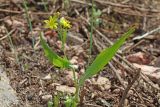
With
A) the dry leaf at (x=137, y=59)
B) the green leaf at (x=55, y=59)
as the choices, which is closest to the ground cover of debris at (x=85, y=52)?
the dry leaf at (x=137, y=59)

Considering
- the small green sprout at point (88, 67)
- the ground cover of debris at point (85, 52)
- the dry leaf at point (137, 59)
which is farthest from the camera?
the dry leaf at point (137, 59)

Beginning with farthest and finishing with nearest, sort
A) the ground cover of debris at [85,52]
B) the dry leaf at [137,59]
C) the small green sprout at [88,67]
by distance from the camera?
1. the dry leaf at [137,59]
2. the ground cover of debris at [85,52]
3. the small green sprout at [88,67]

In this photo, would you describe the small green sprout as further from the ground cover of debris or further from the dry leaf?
the dry leaf

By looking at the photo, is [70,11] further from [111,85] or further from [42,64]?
[111,85]

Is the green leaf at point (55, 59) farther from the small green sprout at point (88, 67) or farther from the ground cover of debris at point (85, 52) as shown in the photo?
the ground cover of debris at point (85, 52)

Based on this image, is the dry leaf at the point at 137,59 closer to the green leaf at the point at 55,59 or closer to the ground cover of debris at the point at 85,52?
the ground cover of debris at the point at 85,52

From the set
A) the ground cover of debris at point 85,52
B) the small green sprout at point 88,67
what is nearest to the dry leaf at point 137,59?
the ground cover of debris at point 85,52

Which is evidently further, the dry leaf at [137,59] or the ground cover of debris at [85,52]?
the dry leaf at [137,59]

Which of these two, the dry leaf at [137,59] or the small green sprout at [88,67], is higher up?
the small green sprout at [88,67]

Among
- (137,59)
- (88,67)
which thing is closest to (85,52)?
(137,59)

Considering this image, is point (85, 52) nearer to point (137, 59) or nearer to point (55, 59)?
point (137, 59)

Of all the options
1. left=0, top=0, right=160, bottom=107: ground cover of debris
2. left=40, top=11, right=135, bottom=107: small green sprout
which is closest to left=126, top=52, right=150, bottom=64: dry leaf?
left=0, top=0, right=160, bottom=107: ground cover of debris
